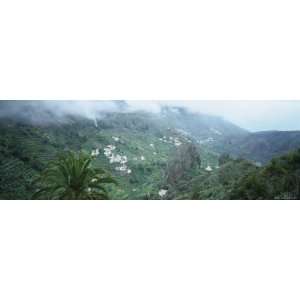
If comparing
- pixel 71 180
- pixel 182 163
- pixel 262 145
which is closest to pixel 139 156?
pixel 182 163

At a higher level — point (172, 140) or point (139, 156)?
point (172, 140)

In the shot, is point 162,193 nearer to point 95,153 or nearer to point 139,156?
point 139,156

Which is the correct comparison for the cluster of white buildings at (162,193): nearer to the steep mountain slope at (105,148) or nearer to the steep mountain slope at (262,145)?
the steep mountain slope at (105,148)

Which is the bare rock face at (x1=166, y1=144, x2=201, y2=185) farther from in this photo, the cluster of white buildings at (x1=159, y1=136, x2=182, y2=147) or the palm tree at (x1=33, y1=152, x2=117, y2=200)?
the palm tree at (x1=33, y1=152, x2=117, y2=200)

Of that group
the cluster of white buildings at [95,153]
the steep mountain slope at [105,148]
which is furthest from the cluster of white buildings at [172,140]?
the cluster of white buildings at [95,153]

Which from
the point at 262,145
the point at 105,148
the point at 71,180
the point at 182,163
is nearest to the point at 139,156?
the point at 105,148

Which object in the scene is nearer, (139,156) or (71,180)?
(71,180)

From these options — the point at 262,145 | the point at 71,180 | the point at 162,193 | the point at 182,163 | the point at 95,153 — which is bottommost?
the point at 162,193
